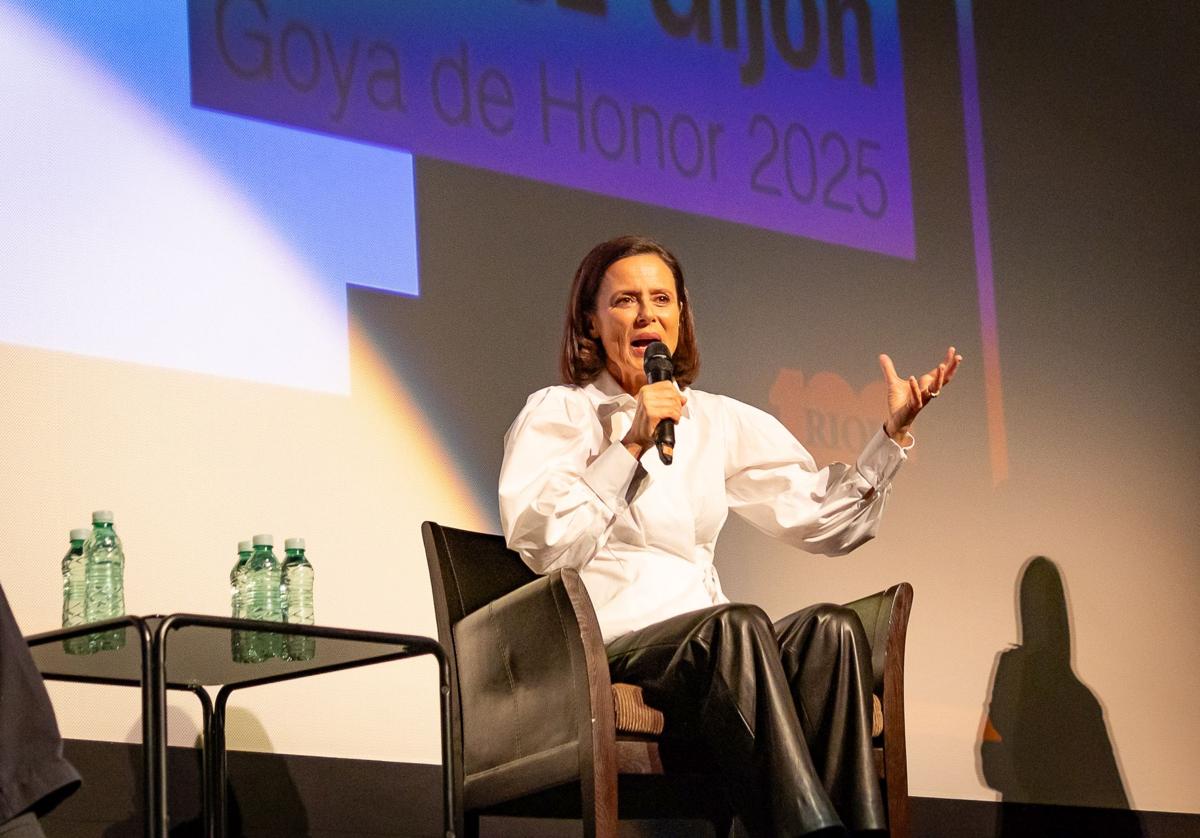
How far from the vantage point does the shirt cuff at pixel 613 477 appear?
262cm

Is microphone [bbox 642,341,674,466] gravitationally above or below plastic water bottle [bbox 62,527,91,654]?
above

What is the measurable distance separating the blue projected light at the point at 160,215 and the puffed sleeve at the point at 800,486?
0.80 metres

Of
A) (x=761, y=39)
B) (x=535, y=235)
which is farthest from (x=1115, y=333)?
(x=535, y=235)

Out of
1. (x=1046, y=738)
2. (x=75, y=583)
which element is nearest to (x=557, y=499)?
(x=75, y=583)

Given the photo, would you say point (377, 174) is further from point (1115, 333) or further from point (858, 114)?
point (1115, 333)

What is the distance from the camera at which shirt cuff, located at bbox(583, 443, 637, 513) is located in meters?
2.62

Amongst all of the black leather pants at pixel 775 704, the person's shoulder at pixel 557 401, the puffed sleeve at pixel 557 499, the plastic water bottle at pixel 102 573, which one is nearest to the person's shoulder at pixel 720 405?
the person's shoulder at pixel 557 401

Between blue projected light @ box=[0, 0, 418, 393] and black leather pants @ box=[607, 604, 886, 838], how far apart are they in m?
1.06

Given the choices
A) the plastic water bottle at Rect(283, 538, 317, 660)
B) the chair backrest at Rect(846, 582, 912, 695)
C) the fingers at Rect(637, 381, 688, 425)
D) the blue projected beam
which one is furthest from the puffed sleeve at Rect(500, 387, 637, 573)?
the blue projected beam

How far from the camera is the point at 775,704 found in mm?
2289

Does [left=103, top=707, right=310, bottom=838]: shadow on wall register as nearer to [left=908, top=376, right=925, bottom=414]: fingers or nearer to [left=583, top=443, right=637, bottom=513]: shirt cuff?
[left=583, top=443, right=637, bottom=513]: shirt cuff

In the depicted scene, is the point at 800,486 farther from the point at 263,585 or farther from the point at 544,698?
the point at 263,585

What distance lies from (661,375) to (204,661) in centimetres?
88

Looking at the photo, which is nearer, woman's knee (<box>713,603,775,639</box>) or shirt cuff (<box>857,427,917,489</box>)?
woman's knee (<box>713,603,775,639</box>)
